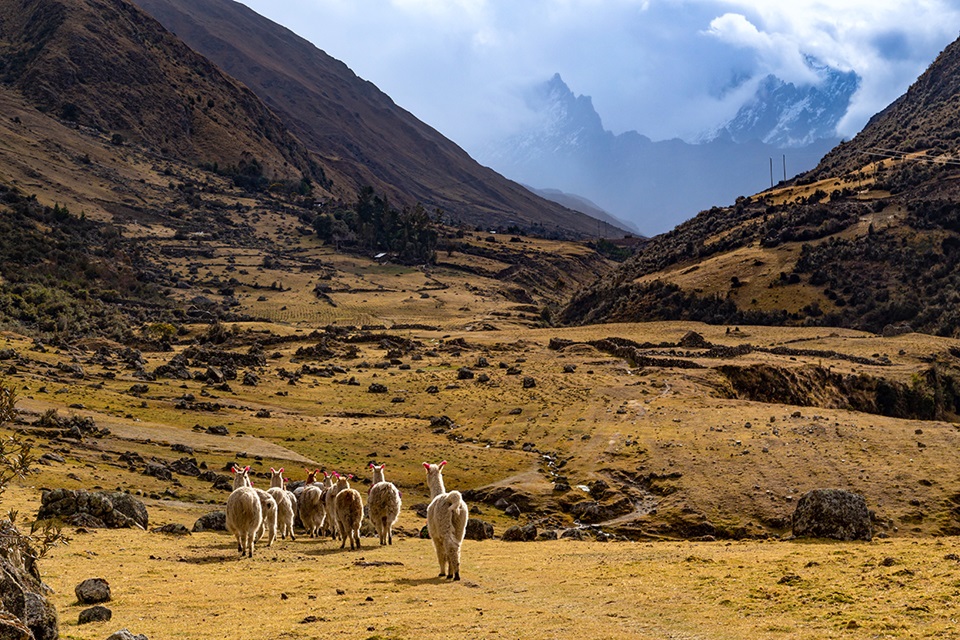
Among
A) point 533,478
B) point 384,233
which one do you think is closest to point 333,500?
point 533,478

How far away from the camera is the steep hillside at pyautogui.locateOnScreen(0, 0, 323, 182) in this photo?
171625 millimetres

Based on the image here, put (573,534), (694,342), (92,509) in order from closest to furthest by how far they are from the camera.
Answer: (92,509)
(573,534)
(694,342)

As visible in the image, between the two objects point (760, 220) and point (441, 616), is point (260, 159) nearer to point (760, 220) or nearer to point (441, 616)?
point (760, 220)

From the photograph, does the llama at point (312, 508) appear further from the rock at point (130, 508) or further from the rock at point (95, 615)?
the rock at point (95, 615)

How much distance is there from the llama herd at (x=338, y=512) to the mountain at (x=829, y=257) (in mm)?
64305

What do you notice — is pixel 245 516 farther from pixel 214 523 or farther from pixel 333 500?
pixel 214 523

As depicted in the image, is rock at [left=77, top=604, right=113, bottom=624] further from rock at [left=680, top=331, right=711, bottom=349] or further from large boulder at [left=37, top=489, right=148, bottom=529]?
rock at [left=680, top=331, right=711, bottom=349]

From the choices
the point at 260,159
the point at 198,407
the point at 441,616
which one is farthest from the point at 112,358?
the point at 260,159

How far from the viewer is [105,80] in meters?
182

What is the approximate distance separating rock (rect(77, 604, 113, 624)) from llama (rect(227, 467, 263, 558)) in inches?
254

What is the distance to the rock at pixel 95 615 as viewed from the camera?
12891 mm

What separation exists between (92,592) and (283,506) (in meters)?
9.79

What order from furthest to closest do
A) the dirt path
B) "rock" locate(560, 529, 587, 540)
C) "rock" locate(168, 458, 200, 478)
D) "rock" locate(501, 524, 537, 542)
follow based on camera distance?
the dirt path < "rock" locate(168, 458, 200, 478) < "rock" locate(560, 529, 587, 540) < "rock" locate(501, 524, 537, 542)

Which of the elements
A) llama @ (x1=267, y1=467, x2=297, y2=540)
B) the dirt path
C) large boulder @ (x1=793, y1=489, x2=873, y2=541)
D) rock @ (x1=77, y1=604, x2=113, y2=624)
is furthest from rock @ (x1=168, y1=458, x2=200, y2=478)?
large boulder @ (x1=793, y1=489, x2=873, y2=541)
